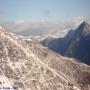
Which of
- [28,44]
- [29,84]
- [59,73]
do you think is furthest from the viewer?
[28,44]

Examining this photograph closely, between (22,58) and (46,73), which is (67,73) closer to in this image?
(46,73)

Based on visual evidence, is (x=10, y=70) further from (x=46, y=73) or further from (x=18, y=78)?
(x=46, y=73)

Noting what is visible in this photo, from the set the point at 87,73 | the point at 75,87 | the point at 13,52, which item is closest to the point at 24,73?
the point at 13,52

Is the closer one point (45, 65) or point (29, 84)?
point (29, 84)

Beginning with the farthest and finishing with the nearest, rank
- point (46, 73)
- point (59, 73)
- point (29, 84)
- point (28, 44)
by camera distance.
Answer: point (28, 44), point (59, 73), point (46, 73), point (29, 84)

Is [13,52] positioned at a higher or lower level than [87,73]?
higher

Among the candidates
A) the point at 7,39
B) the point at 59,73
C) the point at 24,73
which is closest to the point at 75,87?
the point at 59,73

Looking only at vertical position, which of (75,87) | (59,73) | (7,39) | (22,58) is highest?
(7,39)
